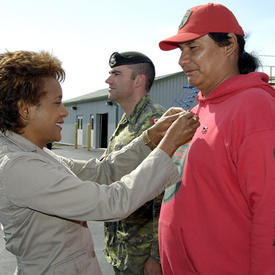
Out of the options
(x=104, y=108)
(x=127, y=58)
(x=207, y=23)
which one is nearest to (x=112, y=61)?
(x=127, y=58)

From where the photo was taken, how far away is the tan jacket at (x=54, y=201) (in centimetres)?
163

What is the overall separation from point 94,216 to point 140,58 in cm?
206

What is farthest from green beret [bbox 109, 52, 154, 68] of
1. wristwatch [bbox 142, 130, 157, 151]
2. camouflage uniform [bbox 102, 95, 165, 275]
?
wristwatch [bbox 142, 130, 157, 151]

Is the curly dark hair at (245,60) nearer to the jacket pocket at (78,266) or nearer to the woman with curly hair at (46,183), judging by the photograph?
the woman with curly hair at (46,183)

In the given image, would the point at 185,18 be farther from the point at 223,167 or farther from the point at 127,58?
the point at 127,58

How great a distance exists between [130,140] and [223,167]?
1.39 metres

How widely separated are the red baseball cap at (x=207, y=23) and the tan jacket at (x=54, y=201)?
70 centimetres

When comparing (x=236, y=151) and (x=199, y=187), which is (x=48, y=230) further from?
(x=236, y=151)

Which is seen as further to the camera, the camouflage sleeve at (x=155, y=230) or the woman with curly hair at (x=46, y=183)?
the camouflage sleeve at (x=155, y=230)

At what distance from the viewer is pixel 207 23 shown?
183cm

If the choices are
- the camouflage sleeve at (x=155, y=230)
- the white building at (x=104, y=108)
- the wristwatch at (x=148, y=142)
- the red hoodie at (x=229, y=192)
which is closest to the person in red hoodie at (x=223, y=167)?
the red hoodie at (x=229, y=192)

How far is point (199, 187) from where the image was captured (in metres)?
1.66

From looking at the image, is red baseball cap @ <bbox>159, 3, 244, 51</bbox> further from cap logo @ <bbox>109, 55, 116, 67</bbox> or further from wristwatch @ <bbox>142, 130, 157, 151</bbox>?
cap logo @ <bbox>109, 55, 116, 67</bbox>

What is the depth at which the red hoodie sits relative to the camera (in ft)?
4.66
